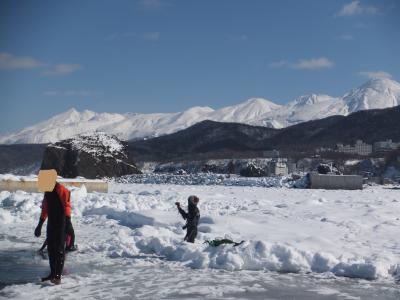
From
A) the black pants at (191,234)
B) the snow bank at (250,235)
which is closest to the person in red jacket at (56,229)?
the snow bank at (250,235)

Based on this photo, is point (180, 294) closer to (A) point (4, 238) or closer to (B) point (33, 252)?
(B) point (33, 252)

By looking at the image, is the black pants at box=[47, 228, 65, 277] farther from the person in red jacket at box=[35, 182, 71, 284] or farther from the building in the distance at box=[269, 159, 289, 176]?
the building in the distance at box=[269, 159, 289, 176]

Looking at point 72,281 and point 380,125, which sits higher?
point 380,125

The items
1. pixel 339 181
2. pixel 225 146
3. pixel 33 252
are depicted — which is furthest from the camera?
pixel 225 146

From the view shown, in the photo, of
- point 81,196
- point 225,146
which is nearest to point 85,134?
point 81,196

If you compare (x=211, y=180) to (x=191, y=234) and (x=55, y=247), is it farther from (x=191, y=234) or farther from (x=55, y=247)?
(x=55, y=247)

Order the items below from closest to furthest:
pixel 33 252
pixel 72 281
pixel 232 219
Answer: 1. pixel 72 281
2. pixel 33 252
3. pixel 232 219

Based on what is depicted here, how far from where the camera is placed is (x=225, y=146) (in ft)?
575

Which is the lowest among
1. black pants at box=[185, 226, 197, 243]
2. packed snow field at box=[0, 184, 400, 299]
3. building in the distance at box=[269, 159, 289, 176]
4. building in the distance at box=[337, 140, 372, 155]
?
packed snow field at box=[0, 184, 400, 299]

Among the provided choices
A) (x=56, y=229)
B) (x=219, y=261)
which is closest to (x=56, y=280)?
(x=56, y=229)

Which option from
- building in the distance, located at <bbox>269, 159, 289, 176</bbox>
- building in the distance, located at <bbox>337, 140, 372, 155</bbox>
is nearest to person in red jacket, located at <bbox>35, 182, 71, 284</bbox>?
building in the distance, located at <bbox>269, 159, 289, 176</bbox>

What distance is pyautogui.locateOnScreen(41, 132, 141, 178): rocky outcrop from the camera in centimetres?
4862

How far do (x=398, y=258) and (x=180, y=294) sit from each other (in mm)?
4502

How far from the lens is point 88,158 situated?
161ft
